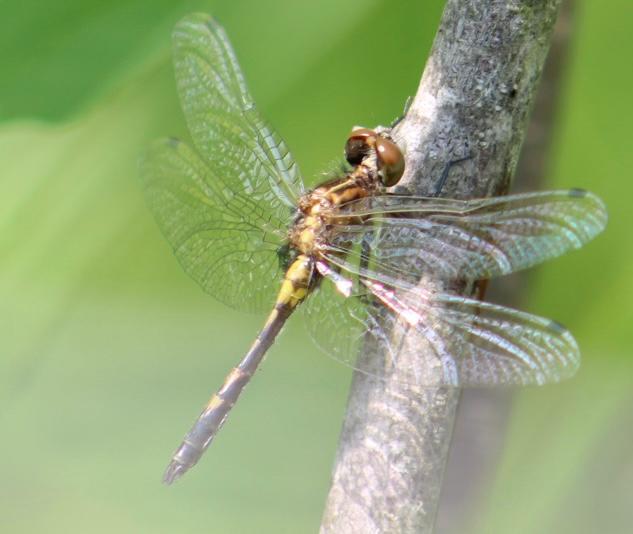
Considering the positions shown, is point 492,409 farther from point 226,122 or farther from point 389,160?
point 226,122

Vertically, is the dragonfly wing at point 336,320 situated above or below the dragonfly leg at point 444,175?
below

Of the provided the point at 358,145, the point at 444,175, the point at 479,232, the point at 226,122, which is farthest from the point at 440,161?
the point at 226,122

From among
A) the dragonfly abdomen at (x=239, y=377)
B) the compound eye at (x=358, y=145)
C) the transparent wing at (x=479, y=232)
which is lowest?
the dragonfly abdomen at (x=239, y=377)

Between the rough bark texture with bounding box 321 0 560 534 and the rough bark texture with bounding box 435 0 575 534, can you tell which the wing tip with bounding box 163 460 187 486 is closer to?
the rough bark texture with bounding box 321 0 560 534

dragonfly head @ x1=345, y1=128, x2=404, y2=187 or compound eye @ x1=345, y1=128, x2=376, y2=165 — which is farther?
compound eye @ x1=345, y1=128, x2=376, y2=165

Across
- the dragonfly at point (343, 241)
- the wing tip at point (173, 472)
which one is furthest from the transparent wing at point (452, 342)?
the wing tip at point (173, 472)

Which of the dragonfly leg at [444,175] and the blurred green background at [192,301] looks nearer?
the dragonfly leg at [444,175]

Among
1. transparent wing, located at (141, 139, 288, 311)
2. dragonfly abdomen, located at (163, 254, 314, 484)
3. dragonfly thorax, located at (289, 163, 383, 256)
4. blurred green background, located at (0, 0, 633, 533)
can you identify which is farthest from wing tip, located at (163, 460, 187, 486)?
dragonfly thorax, located at (289, 163, 383, 256)

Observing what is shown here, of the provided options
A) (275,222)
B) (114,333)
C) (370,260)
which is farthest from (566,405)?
(114,333)

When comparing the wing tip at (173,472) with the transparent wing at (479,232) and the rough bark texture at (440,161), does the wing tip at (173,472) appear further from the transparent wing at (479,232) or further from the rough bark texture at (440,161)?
the transparent wing at (479,232)
